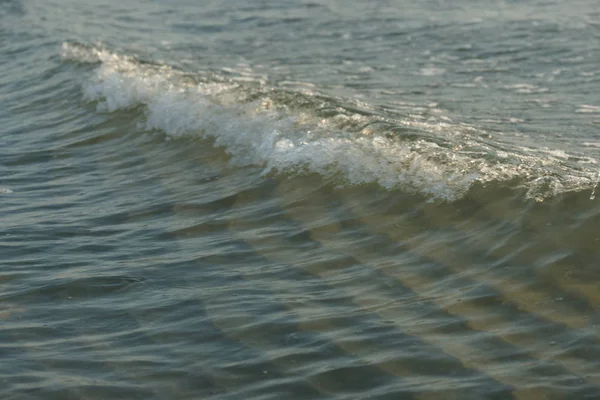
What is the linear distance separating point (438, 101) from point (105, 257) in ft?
17.8

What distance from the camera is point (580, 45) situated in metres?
13.3

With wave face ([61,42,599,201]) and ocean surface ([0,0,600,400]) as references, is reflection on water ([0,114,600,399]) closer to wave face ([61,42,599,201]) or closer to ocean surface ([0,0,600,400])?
ocean surface ([0,0,600,400])

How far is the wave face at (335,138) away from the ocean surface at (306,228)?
29 mm

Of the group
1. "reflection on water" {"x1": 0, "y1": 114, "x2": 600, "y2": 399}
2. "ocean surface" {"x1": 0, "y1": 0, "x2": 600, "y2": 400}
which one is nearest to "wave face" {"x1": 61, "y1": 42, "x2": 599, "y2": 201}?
"ocean surface" {"x1": 0, "y1": 0, "x2": 600, "y2": 400}

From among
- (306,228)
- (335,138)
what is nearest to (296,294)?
(306,228)

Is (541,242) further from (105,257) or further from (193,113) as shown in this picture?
(193,113)

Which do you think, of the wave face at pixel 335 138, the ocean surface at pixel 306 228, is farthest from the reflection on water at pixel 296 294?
the wave face at pixel 335 138

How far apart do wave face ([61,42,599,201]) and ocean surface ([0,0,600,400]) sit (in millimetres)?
29

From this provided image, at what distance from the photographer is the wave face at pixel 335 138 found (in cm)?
737

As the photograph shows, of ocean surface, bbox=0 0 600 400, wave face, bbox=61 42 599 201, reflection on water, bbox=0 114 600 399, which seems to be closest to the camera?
reflection on water, bbox=0 114 600 399

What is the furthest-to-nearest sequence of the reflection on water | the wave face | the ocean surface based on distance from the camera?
1. the wave face
2. the ocean surface
3. the reflection on water

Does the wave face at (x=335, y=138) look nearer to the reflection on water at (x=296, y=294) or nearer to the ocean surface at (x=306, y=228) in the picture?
the ocean surface at (x=306, y=228)

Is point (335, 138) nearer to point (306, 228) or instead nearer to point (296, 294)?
point (306, 228)

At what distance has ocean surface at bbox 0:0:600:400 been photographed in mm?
4906
